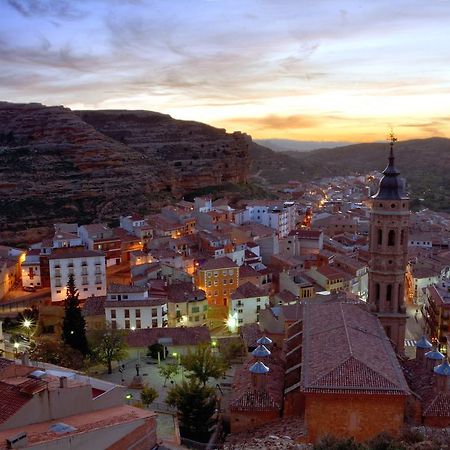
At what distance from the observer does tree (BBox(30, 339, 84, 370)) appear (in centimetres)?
2920

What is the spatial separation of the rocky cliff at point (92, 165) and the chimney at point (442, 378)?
53.3 meters

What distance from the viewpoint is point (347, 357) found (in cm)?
1842

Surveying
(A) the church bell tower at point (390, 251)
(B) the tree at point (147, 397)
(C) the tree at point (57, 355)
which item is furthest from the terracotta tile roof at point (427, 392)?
(C) the tree at point (57, 355)

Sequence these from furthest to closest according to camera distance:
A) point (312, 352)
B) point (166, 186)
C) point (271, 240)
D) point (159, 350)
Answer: point (166, 186), point (271, 240), point (159, 350), point (312, 352)

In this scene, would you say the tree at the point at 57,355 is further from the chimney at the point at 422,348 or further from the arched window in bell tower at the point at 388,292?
the chimney at the point at 422,348

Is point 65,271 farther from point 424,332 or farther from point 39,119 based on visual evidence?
point 39,119

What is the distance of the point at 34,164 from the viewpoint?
7594cm

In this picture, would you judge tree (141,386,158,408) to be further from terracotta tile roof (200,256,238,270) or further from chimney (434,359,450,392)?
terracotta tile roof (200,256,238,270)

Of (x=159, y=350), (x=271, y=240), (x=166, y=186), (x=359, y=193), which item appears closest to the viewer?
(x=159, y=350)

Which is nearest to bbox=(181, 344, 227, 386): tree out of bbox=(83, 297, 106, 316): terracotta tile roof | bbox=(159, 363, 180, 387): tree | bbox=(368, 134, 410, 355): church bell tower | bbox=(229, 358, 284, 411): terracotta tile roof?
bbox=(159, 363, 180, 387): tree

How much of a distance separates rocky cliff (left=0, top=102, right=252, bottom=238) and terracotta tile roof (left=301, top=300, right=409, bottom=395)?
49.3 meters

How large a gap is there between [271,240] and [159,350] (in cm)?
2890

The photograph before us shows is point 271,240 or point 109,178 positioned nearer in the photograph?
point 271,240

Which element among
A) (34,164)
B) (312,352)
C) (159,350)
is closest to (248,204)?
(34,164)
